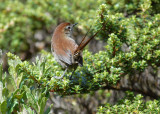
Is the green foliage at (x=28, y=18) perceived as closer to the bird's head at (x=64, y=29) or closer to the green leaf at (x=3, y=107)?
the bird's head at (x=64, y=29)

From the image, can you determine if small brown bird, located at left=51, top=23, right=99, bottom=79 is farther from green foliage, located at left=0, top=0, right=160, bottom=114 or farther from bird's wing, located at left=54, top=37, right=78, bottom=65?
green foliage, located at left=0, top=0, right=160, bottom=114

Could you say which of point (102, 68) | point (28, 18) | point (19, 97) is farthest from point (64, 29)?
point (28, 18)

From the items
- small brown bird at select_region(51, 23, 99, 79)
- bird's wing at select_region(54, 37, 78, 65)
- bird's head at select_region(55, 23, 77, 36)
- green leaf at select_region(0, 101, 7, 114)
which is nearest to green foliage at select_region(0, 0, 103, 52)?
bird's head at select_region(55, 23, 77, 36)

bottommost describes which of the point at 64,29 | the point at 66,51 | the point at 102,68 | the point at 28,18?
the point at 102,68

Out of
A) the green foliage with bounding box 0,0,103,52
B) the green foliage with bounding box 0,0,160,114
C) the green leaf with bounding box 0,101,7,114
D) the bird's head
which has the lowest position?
the green leaf with bounding box 0,101,7,114

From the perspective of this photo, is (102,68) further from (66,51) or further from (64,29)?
(64,29)

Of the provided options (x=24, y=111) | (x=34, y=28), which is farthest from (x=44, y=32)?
(x=24, y=111)

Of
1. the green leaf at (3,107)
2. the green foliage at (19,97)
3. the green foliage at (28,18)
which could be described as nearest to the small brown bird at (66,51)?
the green foliage at (19,97)

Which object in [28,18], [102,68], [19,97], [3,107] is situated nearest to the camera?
[3,107]

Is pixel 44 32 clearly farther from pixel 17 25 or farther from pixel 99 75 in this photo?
pixel 99 75

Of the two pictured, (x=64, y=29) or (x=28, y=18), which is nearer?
(x=64, y=29)

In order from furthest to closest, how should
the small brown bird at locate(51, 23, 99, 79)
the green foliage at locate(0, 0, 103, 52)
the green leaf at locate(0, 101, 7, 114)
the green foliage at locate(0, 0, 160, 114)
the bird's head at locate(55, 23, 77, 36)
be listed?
the green foliage at locate(0, 0, 103, 52), the bird's head at locate(55, 23, 77, 36), the small brown bird at locate(51, 23, 99, 79), the green foliage at locate(0, 0, 160, 114), the green leaf at locate(0, 101, 7, 114)
